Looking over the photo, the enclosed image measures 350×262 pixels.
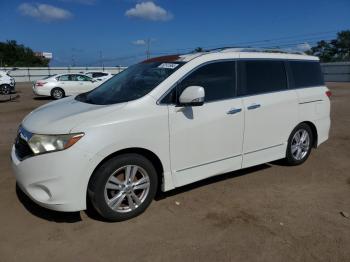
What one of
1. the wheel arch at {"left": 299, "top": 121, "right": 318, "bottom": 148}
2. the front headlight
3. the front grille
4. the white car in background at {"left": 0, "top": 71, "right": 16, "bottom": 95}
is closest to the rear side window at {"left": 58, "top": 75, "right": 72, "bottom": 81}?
the white car in background at {"left": 0, "top": 71, "right": 16, "bottom": 95}

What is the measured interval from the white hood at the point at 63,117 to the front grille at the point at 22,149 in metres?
0.15

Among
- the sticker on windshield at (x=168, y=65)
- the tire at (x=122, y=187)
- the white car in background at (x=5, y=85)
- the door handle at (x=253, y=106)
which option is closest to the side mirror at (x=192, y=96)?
the sticker on windshield at (x=168, y=65)

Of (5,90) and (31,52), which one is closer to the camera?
(5,90)

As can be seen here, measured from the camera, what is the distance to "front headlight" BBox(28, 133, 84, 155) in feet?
11.2

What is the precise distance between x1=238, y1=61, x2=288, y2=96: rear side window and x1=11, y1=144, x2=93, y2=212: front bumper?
2310mm

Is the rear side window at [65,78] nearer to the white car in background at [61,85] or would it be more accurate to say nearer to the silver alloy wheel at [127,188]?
the white car in background at [61,85]

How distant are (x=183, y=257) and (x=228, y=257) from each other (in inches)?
16.0

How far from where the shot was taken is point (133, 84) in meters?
4.43

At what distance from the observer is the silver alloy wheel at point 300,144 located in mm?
5598

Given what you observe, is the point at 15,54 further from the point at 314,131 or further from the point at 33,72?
the point at 314,131

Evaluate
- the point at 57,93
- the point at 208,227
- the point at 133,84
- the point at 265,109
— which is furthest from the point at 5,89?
the point at 208,227

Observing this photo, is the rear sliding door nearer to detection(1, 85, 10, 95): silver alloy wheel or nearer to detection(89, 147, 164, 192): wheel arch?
detection(89, 147, 164, 192): wheel arch

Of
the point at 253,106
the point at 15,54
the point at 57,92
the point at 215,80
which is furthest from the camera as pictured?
the point at 15,54

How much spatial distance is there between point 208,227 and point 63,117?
75.4 inches
